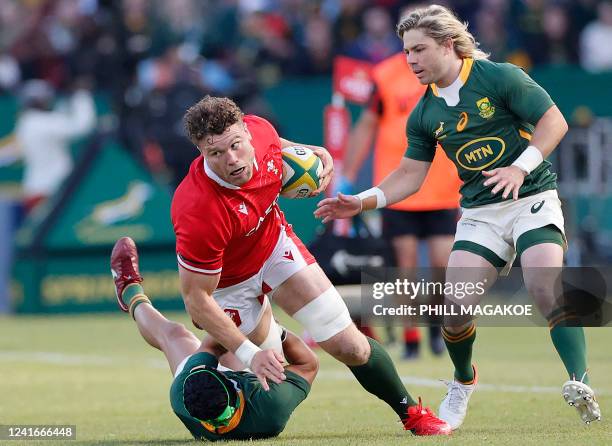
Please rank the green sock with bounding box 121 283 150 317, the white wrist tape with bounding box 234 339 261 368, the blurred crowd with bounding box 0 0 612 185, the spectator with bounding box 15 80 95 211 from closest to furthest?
1. the white wrist tape with bounding box 234 339 261 368
2. the green sock with bounding box 121 283 150 317
3. the blurred crowd with bounding box 0 0 612 185
4. the spectator with bounding box 15 80 95 211

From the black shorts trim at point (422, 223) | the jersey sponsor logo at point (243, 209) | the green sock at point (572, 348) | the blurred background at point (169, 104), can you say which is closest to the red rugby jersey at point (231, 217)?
the jersey sponsor logo at point (243, 209)

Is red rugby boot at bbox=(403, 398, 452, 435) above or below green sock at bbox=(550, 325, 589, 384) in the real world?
below

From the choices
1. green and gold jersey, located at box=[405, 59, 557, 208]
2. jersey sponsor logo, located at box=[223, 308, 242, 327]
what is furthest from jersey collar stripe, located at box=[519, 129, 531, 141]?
jersey sponsor logo, located at box=[223, 308, 242, 327]

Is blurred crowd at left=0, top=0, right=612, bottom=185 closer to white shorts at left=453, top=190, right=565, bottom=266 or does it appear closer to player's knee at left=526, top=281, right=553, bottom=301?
white shorts at left=453, top=190, right=565, bottom=266

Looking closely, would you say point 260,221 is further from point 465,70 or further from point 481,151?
point 465,70

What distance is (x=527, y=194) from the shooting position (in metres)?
6.73

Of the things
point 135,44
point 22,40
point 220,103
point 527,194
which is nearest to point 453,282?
point 527,194

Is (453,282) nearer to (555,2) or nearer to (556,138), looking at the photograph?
(556,138)

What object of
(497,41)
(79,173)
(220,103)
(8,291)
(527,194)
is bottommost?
(8,291)

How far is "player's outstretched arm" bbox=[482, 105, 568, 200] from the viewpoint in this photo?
630cm

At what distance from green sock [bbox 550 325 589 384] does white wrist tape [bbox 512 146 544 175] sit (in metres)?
0.82

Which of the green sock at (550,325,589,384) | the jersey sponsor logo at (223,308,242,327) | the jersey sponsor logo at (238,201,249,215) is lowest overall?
the jersey sponsor logo at (223,308,242,327)

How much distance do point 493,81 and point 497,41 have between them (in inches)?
375

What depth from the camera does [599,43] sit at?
15789 mm
